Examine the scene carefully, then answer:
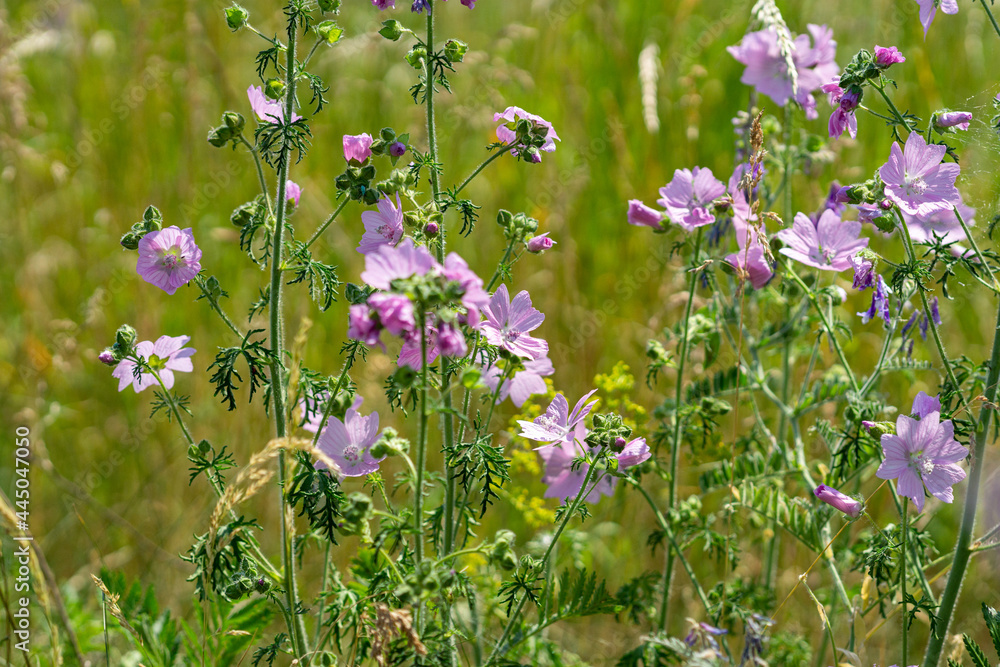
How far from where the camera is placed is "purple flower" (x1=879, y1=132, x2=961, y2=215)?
1975 millimetres

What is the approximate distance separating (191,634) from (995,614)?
6.74ft

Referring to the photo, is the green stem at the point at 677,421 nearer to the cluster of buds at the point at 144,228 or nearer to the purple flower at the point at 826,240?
the purple flower at the point at 826,240

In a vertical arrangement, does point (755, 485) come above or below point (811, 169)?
below

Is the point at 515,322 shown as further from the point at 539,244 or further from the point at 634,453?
the point at 634,453

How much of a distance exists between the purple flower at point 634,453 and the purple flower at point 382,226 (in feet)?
2.42

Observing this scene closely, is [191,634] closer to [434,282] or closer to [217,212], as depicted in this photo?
[434,282]

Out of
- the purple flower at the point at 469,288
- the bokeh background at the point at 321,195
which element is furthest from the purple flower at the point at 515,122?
the bokeh background at the point at 321,195

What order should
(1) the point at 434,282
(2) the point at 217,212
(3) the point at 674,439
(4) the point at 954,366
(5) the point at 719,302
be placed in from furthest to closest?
1. (2) the point at 217,212
2. (5) the point at 719,302
3. (3) the point at 674,439
4. (4) the point at 954,366
5. (1) the point at 434,282

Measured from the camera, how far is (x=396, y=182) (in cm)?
187

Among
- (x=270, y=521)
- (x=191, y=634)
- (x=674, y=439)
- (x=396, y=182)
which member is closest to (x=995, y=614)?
(x=674, y=439)

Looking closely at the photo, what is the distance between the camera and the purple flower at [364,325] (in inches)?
55.5

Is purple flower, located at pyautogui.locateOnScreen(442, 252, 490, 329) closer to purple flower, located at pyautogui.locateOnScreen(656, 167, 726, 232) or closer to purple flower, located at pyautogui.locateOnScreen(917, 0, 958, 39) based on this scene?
purple flower, located at pyautogui.locateOnScreen(656, 167, 726, 232)

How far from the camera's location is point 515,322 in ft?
6.52

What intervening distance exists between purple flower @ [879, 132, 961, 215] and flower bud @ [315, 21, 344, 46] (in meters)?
1.33
